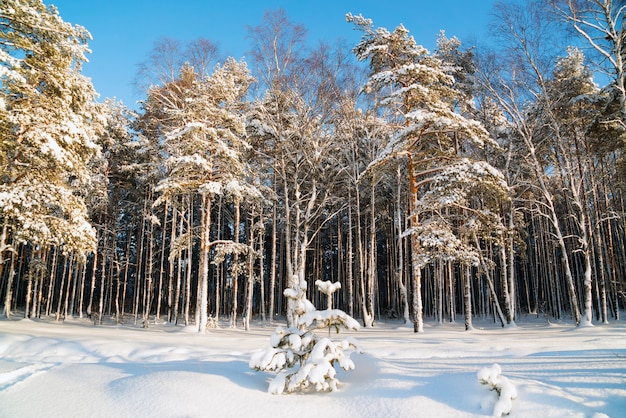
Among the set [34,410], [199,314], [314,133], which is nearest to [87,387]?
[34,410]

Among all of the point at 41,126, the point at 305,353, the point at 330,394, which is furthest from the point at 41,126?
the point at 330,394

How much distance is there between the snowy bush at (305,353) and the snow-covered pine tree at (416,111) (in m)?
8.63

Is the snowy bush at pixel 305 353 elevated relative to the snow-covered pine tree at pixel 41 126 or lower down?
lower down

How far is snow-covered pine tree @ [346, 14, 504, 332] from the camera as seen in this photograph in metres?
13.7

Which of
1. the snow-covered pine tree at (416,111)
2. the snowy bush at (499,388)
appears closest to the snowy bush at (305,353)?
the snowy bush at (499,388)

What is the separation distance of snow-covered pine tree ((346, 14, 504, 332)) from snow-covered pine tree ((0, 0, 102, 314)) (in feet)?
32.5

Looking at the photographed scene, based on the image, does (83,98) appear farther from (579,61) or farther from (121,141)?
(579,61)

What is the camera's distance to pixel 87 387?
5.27 meters

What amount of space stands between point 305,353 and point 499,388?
2476 mm

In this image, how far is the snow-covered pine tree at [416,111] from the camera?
13.7 m

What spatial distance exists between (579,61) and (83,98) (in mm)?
23113

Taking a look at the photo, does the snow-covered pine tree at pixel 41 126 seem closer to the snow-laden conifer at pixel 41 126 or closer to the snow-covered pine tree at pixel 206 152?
the snow-laden conifer at pixel 41 126

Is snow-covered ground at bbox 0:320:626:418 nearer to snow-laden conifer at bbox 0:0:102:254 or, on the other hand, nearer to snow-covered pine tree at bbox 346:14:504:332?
snow-laden conifer at bbox 0:0:102:254

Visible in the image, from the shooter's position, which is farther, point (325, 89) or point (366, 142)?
point (366, 142)
